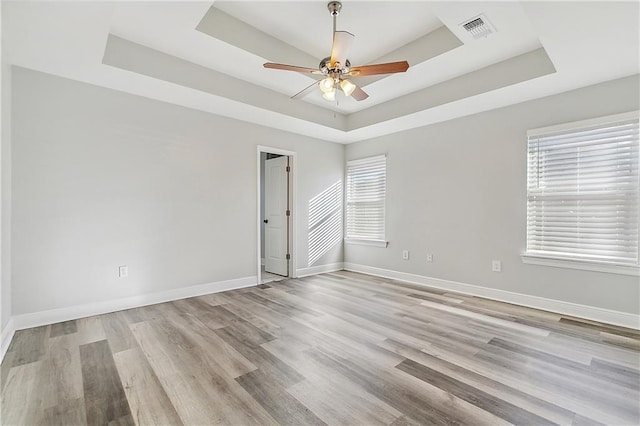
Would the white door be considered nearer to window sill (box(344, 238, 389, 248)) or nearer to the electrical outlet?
window sill (box(344, 238, 389, 248))

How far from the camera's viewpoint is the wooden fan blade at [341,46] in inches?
92.3

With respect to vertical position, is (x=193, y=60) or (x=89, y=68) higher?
(x=193, y=60)

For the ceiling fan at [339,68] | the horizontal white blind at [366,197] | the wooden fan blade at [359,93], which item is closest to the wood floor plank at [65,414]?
the ceiling fan at [339,68]

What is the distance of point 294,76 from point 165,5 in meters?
1.55

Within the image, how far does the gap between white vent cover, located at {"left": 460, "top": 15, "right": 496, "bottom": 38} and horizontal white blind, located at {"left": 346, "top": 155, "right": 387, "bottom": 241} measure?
100 inches

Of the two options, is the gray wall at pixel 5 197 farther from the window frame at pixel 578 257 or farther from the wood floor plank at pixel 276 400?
the window frame at pixel 578 257

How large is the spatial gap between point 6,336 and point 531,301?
17.5ft

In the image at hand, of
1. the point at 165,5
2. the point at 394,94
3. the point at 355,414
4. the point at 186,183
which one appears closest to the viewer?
the point at 355,414

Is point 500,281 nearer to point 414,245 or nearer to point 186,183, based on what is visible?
point 414,245

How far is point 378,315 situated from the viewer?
3252mm

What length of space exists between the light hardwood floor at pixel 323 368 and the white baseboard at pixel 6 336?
0.06 meters

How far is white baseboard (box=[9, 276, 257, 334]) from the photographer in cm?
290

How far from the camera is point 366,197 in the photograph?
5562 mm

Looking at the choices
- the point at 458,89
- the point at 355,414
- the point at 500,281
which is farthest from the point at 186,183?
the point at 500,281
